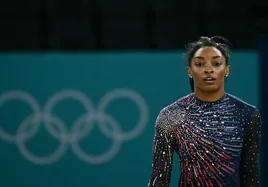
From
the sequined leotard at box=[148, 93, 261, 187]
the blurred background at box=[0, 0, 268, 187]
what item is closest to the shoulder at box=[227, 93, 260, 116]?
the sequined leotard at box=[148, 93, 261, 187]

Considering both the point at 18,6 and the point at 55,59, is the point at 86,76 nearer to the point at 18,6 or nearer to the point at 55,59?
the point at 55,59

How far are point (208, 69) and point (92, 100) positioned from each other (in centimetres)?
313

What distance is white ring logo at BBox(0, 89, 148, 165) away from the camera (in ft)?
17.1

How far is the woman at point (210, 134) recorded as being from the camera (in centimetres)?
212

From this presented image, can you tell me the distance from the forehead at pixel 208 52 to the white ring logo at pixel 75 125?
3.01 meters

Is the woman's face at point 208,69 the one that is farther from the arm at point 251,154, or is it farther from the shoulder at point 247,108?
the arm at point 251,154

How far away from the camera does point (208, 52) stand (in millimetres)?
2193

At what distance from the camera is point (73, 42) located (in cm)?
585

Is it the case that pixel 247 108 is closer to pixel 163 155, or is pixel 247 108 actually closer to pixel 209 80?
pixel 209 80

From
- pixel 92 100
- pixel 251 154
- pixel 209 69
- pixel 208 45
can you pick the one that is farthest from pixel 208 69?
pixel 92 100

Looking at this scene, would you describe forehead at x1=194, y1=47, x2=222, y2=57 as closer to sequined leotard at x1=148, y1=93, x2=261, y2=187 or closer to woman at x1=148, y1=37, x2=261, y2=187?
woman at x1=148, y1=37, x2=261, y2=187

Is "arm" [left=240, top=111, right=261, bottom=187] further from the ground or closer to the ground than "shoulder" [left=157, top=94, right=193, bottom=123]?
closer to the ground

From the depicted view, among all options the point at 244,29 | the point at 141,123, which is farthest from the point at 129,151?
the point at 244,29

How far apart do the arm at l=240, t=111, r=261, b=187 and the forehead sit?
0.26 meters
